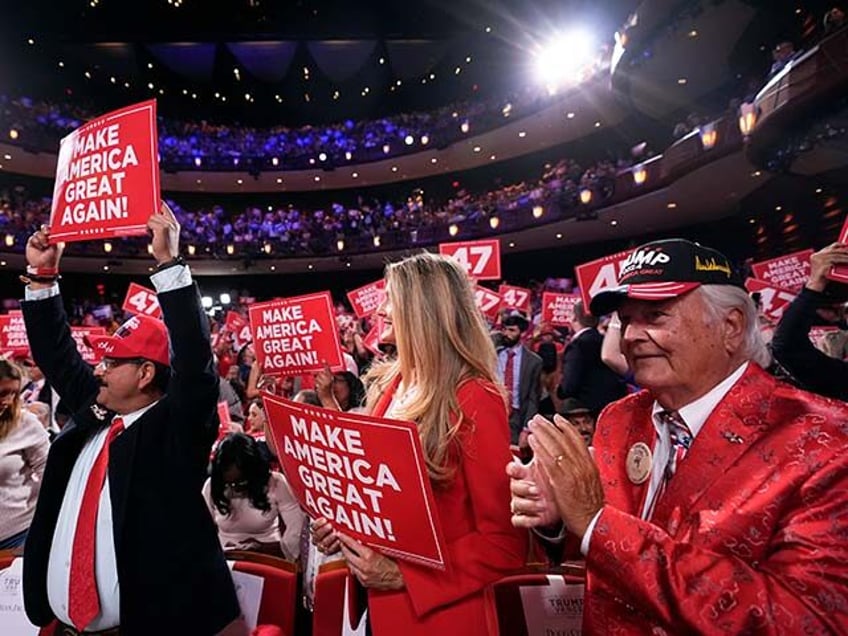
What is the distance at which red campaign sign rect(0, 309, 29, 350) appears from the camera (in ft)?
21.5

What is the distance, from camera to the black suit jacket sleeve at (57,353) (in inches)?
91.7

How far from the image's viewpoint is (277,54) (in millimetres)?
34688

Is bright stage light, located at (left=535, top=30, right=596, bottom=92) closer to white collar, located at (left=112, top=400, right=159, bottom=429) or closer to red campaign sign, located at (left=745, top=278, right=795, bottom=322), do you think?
red campaign sign, located at (left=745, top=278, right=795, bottom=322)

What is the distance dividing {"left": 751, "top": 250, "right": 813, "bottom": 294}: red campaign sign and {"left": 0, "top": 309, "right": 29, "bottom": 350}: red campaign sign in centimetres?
914

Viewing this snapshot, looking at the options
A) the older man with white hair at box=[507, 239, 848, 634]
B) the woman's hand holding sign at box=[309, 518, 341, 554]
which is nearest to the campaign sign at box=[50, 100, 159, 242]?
the woman's hand holding sign at box=[309, 518, 341, 554]

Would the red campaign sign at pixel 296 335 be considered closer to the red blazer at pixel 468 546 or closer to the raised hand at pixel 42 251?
the raised hand at pixel 42 251

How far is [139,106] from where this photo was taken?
2316 mm

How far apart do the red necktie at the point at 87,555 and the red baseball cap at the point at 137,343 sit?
1.09 ft

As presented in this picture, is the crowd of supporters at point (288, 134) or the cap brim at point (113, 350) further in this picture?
the crowd of supporters at point (288, 134)

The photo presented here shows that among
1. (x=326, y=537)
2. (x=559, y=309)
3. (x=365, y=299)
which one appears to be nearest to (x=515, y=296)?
(x=559, y=309)

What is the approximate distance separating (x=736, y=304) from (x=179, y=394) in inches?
68.5

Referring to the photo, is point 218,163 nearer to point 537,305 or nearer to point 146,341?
point 537,305

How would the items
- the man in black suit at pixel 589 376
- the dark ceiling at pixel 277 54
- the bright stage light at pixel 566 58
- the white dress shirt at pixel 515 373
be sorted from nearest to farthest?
the man in black suit at pixel 589 376
the white dress shirt at pixel 515 373
the bright stage light at pixel 566 58
the dark ceiling at pixel 277 54

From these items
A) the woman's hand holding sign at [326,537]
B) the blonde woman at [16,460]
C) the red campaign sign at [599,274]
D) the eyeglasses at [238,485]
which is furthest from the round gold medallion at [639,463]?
the red campaign sign at [599,274]
